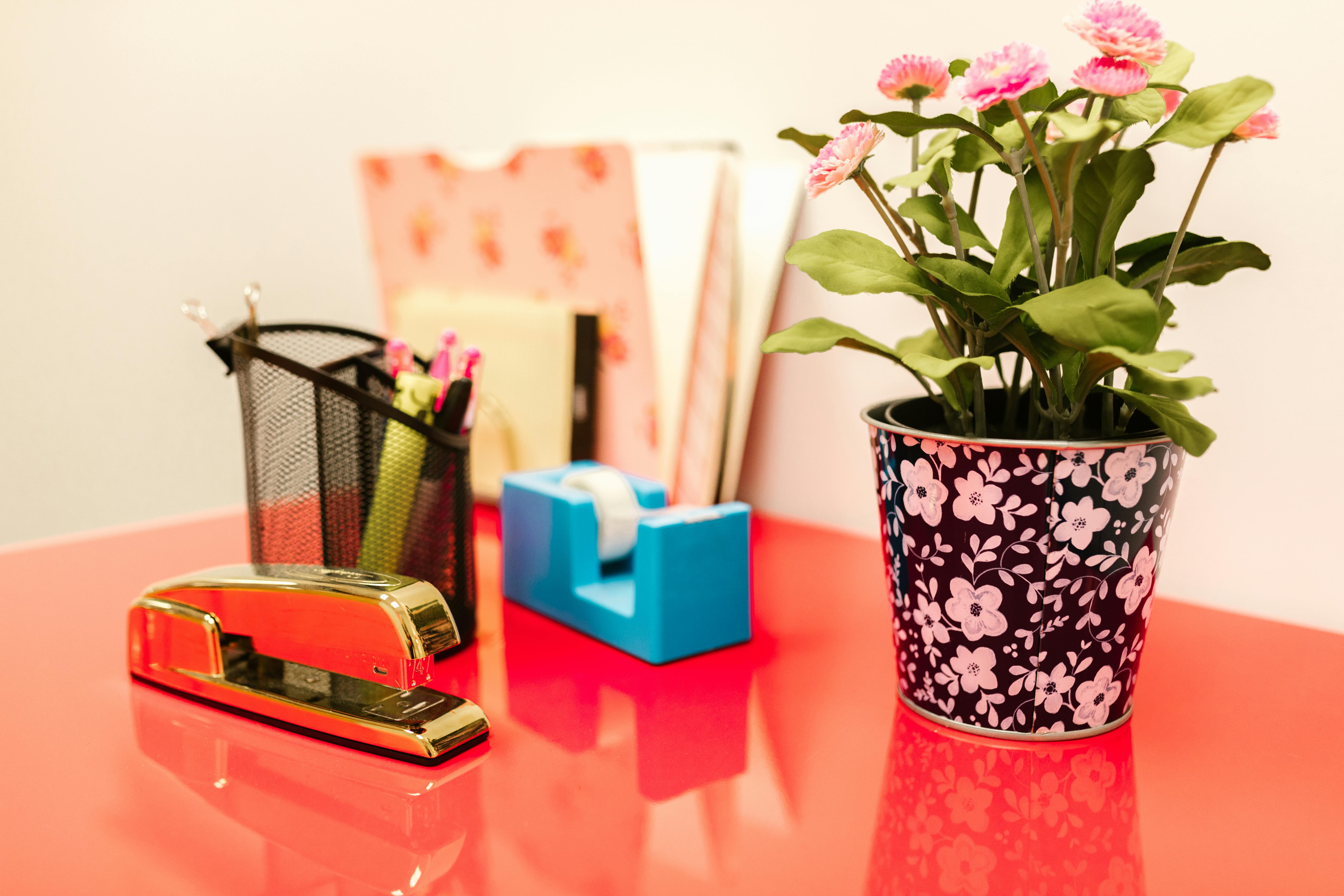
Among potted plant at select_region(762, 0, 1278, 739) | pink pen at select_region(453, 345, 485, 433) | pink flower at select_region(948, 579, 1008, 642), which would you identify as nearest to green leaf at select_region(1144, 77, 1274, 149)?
potted plant at select_region(762, 0, 1278, 739)

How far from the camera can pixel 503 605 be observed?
744 millimetres

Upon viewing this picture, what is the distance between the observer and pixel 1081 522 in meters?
0.47

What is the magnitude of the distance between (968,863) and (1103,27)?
0.34 m

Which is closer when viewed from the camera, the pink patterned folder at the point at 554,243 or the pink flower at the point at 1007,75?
the pink flower at the point at 1007,75

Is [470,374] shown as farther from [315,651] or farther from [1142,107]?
[1142,107]

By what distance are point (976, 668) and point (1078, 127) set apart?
254mm

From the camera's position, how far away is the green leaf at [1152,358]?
39 cm

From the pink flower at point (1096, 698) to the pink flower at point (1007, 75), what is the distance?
27 cm

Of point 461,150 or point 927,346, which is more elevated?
point 461,150

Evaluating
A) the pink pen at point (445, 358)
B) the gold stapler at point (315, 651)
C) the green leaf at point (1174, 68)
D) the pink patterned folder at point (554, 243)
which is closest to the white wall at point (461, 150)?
the pink patterned folder at point (554, 243)

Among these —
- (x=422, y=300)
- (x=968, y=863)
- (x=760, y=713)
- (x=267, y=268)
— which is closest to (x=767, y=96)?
(x=422, y=300)

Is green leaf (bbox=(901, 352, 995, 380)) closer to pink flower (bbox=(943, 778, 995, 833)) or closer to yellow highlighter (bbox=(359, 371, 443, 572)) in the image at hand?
pink flower (bbox=(943, 778, 995, 833))

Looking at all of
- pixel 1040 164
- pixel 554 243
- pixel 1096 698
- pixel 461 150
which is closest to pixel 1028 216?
pixel 1040 164

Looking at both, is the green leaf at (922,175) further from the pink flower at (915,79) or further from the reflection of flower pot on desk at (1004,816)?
the reflection of flower pot on desk at (1004,816)
